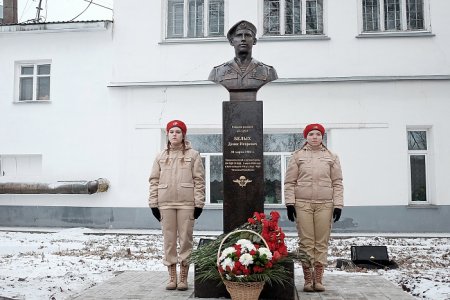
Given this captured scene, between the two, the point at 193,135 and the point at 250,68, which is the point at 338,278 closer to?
the point at 250,68

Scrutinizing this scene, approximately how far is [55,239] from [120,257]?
2.92 m

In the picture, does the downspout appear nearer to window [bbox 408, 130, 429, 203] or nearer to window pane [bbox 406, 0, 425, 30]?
window [bbox 408, 130, 429, 203]

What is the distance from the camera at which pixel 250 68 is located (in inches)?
209

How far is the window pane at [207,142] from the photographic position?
467 inches

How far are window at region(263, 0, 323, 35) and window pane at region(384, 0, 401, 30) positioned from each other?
1.59 meters

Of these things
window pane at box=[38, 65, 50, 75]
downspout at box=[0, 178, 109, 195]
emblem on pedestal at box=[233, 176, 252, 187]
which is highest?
window pane at box=[38, 65, 50, 75]

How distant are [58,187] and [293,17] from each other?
7.21 m

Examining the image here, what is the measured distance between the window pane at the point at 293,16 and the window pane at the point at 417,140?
3.75 metres

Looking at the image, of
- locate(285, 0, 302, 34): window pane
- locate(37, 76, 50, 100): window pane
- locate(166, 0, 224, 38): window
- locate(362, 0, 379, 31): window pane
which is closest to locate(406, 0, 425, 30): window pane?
locate(362, 0, 379, 31): window pane

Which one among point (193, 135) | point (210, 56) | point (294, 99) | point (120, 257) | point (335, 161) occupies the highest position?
point (210, 56)

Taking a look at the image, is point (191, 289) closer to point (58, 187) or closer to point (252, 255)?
point (252, 255)

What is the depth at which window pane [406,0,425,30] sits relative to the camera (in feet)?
37.6

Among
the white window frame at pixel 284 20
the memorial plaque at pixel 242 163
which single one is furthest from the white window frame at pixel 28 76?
the memorial plaque at pixel 242 163

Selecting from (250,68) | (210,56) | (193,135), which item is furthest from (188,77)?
(250,68)
